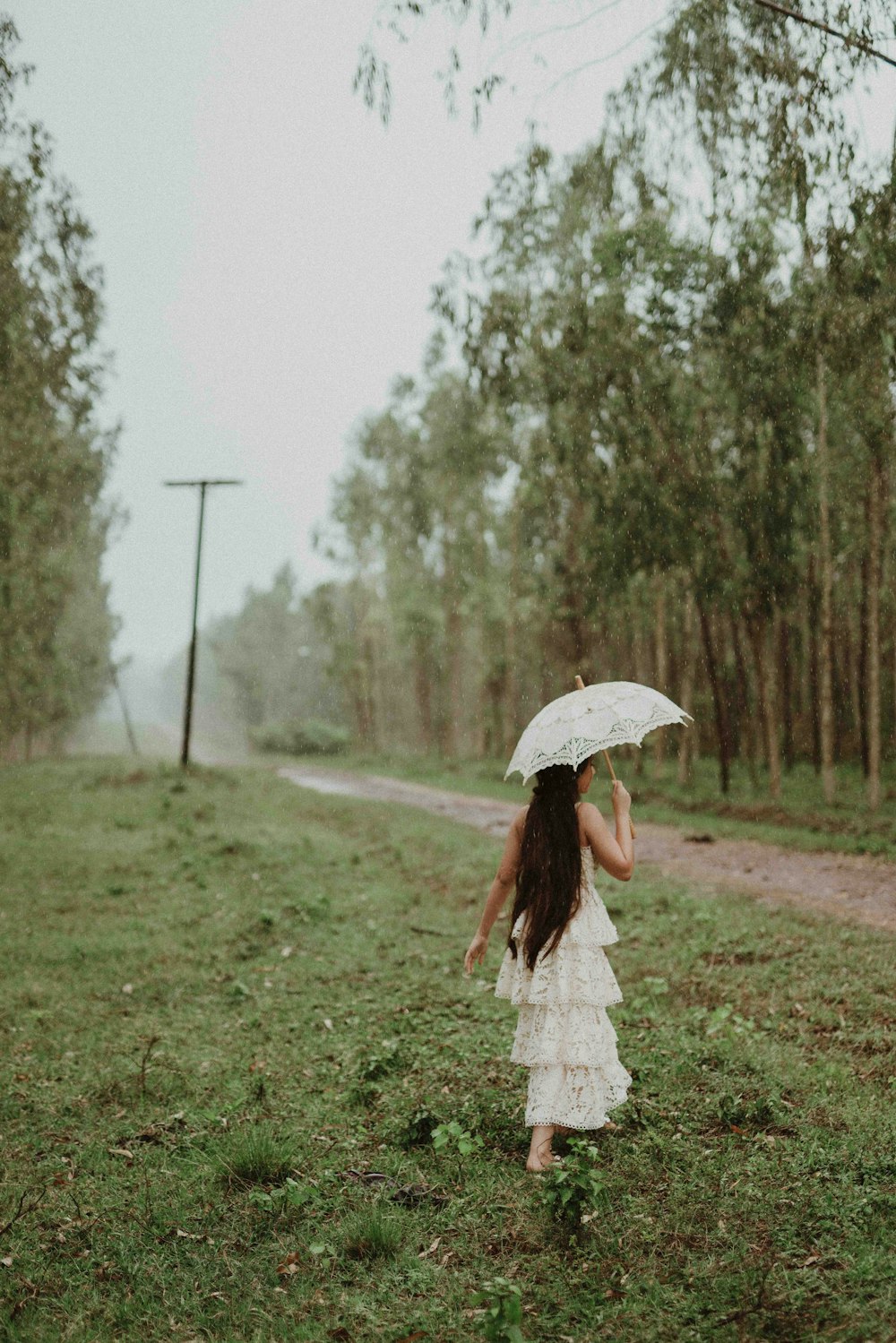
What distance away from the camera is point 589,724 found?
4230 millimetres

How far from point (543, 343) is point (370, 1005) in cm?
1533

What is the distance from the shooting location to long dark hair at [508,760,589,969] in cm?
445

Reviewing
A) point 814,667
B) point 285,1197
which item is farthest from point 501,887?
point 814,667

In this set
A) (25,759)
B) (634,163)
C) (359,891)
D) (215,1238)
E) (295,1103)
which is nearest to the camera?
(215,1238)

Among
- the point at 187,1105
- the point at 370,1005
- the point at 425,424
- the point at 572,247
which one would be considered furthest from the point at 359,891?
the point at 425,424

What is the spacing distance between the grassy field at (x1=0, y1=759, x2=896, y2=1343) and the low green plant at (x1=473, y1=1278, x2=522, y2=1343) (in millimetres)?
20

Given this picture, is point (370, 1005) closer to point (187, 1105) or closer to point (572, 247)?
point (187, 1105)

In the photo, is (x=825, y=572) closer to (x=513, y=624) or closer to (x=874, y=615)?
(x=874, y=615)

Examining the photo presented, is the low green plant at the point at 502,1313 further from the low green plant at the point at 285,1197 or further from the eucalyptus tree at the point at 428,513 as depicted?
the eucalyptus tree at the point at 428,513

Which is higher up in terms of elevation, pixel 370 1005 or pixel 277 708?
pixel 277 708

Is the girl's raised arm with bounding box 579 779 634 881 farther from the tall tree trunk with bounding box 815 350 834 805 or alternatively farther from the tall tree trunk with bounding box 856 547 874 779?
the tall tree trunk with bounding box 856 547 874 779

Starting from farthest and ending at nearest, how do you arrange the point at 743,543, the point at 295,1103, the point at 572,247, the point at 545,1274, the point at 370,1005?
the point at 572,247, the point at 743,543, the point at 370,1005, the point at 295,1103, the point at 545,1274

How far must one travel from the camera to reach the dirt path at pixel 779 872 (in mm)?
9641

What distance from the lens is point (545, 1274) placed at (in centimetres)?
357
